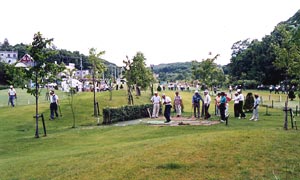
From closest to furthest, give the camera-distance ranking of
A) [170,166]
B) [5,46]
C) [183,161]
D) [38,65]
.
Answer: [170,166] < [183,161] < [38,65] < [5,46]

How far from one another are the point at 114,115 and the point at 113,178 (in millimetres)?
18788

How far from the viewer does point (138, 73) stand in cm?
4769

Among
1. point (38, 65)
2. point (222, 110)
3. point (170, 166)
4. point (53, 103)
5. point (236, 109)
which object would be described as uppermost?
point (38, 65)

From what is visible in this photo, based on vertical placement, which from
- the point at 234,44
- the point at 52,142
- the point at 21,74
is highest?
the point at 234,44

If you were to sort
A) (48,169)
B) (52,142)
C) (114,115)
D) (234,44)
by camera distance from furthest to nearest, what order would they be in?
(234,44), (114,115), (52,142), (48,169)

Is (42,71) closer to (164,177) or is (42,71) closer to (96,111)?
(96,111)

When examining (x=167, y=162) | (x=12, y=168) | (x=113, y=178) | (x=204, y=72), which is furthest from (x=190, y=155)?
(x=204, y=72)

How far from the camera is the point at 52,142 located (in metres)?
19.8

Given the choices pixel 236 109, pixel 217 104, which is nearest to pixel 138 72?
pixel 217 104

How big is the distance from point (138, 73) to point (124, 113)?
18042 mm

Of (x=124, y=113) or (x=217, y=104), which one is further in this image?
(x=124, y=113)

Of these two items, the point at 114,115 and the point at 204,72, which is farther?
the point at 204,72

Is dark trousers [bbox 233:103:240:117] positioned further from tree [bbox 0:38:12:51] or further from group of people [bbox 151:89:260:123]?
tree [bbox 0:38:12:51]

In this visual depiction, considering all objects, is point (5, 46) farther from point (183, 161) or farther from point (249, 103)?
point (183, 161)
